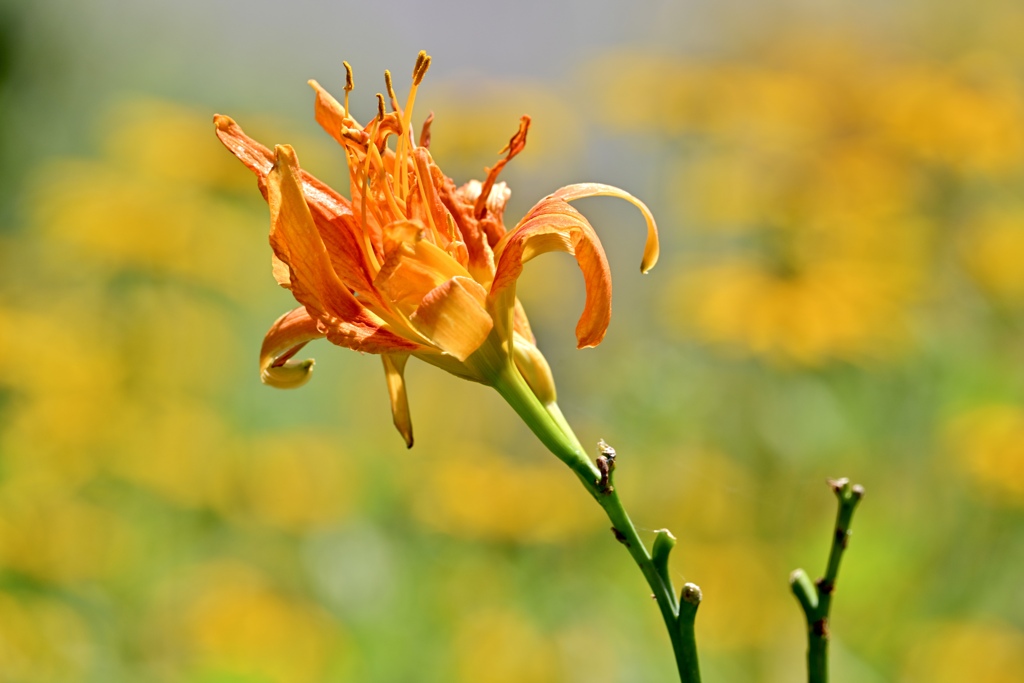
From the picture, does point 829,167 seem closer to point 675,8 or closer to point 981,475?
point 981,475

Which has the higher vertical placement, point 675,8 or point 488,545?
point 675,8

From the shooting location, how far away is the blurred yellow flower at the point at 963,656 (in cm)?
276

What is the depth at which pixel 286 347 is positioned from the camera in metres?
1.05

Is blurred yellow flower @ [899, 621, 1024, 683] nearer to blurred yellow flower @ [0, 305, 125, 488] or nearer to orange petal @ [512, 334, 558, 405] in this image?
orange petal @ [512, 334, 558, 405]

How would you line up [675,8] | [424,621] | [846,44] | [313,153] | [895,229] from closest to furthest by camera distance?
[424,621]
[895,229]
[313,153]
[846,44]
[675,8]

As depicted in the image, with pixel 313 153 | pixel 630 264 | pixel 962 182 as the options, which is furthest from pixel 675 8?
pixel 962 182

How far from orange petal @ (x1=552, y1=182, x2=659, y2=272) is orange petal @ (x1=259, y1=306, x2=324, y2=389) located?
26 centimetres

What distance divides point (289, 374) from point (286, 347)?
6 centimetres

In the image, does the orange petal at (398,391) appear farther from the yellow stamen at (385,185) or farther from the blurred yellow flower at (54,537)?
the blurred yellow flower at (54,537)

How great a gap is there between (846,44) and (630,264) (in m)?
2.52

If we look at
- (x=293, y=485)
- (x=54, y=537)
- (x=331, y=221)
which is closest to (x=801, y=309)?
(x=293, y=485)

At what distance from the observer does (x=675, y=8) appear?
774cm

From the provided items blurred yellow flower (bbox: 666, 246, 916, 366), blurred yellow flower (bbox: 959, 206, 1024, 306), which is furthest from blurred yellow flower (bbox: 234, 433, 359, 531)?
blurred yellow flower (bbox: 959, 206, 1024, 306)

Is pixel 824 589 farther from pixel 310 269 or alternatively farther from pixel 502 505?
pixel 502 505
